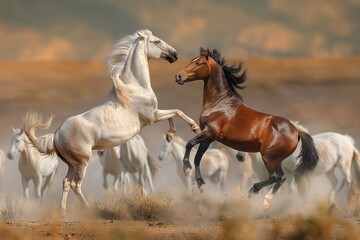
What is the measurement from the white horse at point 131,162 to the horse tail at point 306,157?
706 cm

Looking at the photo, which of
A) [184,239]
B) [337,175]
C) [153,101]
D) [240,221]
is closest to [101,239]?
[184,239]

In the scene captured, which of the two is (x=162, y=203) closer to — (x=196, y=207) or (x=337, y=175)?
(x=196, y=207)

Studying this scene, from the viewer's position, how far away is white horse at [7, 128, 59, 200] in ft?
68.1

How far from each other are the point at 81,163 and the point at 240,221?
9.20ft

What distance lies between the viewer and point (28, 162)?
20.8 metres

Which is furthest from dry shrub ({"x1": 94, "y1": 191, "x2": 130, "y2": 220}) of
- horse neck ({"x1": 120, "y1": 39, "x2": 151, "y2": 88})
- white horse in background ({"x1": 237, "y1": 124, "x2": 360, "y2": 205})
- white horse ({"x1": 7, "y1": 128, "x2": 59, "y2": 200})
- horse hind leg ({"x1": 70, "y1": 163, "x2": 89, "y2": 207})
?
white horse ({"x1": 7, "y1": 128, "x2": 59, "y2": 200})

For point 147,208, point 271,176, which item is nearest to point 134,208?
point 147,208

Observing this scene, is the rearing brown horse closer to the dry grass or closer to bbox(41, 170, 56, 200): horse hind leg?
the dry grass

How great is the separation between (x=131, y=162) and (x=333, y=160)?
5.01 meters

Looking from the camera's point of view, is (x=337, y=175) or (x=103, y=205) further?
(x=337, y=175)

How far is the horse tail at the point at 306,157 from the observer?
1606 cm

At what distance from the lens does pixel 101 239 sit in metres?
12.5

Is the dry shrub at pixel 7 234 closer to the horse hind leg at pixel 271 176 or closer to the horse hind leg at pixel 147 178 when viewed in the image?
the horse hind leg at pixel 271 176

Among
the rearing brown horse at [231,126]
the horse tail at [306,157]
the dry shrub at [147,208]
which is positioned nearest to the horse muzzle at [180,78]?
the rearing brown horse at [231,126]
